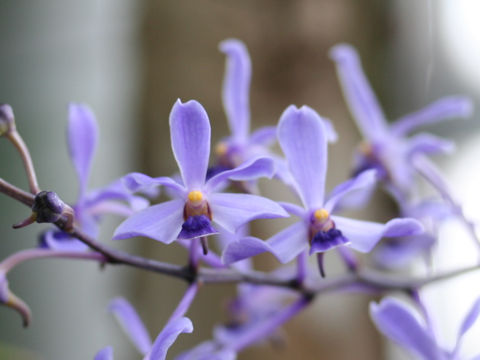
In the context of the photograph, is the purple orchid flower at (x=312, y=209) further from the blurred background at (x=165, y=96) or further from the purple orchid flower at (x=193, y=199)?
the blurred background at (x=165, y=96)

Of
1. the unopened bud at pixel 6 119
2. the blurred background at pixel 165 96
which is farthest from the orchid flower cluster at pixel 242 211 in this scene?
the blurred background at pixel 165 96

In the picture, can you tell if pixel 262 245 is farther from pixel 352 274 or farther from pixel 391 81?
pixel 391 81

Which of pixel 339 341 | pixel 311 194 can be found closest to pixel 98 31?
pixel 339 341

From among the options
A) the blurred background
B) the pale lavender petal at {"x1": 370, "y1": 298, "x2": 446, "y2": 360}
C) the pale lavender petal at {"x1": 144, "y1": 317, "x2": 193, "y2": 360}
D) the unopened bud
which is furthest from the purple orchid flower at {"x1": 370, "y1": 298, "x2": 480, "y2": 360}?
the blurred background

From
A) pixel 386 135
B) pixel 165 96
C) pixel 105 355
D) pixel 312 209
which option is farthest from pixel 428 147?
pixel 165 96

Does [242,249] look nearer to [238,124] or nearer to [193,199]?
[193,199]
